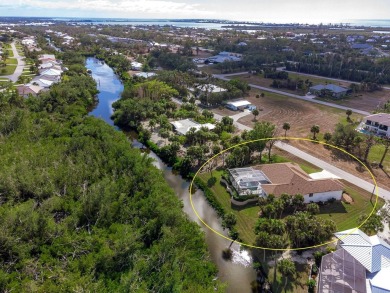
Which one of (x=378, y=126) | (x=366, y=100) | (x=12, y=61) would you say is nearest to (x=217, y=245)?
(x=378, y=126)

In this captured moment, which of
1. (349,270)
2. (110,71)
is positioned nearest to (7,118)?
(349,270)

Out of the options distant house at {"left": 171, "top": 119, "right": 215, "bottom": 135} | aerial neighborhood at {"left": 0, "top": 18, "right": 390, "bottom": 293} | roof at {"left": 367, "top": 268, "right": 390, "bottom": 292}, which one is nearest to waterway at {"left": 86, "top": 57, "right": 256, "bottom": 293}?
aerial neighborhood at {"left": 0, "top": 18, "right": 390, "bottom": 293}

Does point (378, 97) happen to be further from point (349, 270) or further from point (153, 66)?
point (153, 66)

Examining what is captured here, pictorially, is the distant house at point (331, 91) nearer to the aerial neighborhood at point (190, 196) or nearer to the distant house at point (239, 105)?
the aerial neighborhood at point (190, 196)

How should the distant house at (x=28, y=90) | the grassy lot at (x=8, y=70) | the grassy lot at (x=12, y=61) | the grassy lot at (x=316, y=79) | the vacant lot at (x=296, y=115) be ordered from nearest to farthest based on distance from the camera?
the vacant lot at (x=296, y=115), the distant house at (x=28, y=90), the grassy lot at (x=316, y=79), the grassy lot at (x=8, y=70), the grassy lot at (x=12, y=61)

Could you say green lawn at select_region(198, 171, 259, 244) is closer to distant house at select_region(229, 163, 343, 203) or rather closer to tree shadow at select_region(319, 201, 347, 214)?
distant house at select_region(229, 163, 343, 203)

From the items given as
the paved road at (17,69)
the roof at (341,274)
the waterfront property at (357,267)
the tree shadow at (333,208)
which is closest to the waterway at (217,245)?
the roof at (341,274)

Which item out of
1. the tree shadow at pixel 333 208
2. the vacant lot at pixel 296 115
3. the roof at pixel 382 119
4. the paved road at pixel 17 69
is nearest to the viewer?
the tree shadow at pixel 333 208
